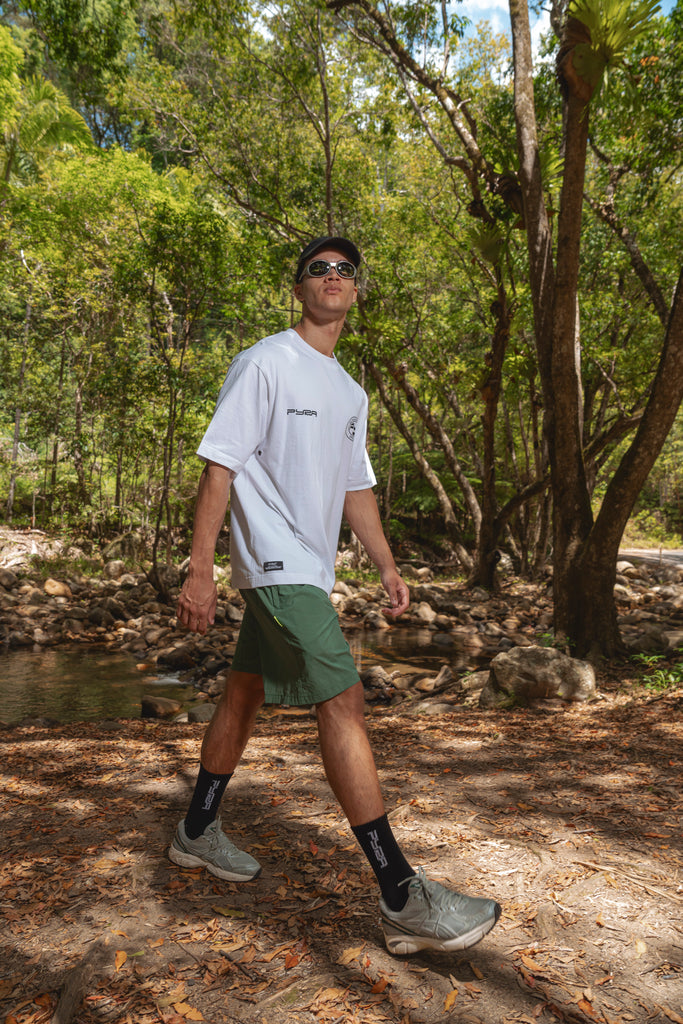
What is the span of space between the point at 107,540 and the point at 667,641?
15627 millimetres

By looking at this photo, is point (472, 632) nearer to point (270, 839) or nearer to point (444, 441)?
point (444, 441)

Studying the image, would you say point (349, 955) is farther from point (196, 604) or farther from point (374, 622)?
point (374, 622)

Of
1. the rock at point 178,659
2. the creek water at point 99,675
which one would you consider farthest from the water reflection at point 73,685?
the rock at point 178,659

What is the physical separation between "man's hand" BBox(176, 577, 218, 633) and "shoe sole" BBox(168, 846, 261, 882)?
0.95 m

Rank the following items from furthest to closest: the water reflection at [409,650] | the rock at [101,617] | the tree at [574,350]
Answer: the rock at [101,617], the water reflection at [409,650], the tree at [574,350]

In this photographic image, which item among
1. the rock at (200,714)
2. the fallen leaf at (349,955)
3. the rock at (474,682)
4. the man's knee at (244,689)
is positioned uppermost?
the man's knee at (244,689)

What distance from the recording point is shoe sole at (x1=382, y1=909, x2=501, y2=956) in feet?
6.20

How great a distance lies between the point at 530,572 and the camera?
16.7 metres

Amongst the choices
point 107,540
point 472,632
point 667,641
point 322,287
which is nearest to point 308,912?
point 322,287

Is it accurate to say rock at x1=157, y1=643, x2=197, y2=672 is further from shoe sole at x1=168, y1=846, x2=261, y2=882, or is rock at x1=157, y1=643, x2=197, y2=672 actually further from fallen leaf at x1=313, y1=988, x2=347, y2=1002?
fallen leaf at x1=313, y1=988, x2=347, y2=1002

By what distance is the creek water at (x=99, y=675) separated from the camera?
682 cm

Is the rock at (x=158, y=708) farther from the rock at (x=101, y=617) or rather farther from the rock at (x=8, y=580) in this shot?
the rock at (x=8, y=580)

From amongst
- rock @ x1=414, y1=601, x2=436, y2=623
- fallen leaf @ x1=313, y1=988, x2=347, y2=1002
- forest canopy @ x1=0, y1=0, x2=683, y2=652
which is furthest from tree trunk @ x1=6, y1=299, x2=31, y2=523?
fallen leaf @ x1=313, y1=988, x2=347, y2=1002

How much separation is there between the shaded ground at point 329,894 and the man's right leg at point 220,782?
0.07 metres
